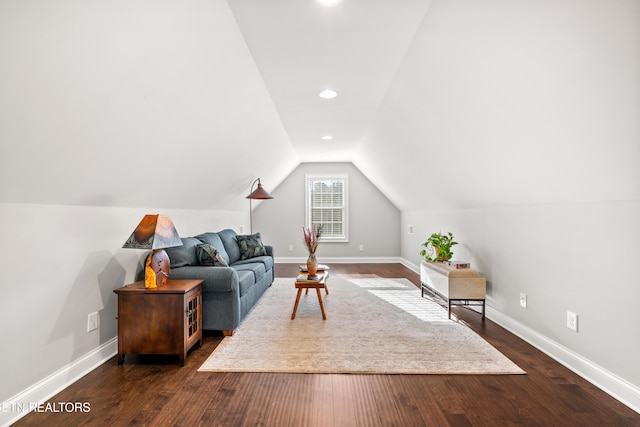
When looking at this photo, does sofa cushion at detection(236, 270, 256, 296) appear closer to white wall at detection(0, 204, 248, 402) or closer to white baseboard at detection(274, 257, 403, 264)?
white wall at detection(0, 204, 248, 402)

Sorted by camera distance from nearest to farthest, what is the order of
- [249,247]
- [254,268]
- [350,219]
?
[254,268]
[249,247]
[350,219]

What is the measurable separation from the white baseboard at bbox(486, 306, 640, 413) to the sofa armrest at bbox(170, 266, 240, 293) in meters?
2.71

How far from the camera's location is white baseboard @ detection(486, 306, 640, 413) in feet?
6.65

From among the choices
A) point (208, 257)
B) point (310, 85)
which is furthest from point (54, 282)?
point (310, 85)

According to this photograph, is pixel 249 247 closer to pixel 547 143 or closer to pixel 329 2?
pixel 329 2

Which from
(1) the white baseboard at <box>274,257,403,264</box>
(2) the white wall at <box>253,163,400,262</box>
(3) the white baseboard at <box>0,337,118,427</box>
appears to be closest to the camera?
(3) the white baseboard at <box>0,337,118,427</box>

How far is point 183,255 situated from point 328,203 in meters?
5.02

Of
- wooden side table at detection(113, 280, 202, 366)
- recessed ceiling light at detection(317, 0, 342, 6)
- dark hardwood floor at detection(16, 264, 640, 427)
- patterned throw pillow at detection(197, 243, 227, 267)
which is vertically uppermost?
recessed ceiling light at detection(317, 0, 342, 6)

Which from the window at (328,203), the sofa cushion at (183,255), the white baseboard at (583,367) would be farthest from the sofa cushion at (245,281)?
the window at (328,203)

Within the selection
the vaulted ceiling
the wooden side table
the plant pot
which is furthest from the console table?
the wooden side table

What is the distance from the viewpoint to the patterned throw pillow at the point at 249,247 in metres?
5.15

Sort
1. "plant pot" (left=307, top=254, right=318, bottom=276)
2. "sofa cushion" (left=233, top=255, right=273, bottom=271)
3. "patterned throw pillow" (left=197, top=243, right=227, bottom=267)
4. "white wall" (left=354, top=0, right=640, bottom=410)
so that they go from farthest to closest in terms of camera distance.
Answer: "sofa cushion" (left=233, top=255, right=273, bottom=271) → "plant pot" (left=307, top=254, right=318, bottom=276) → "patterned throw pillow" (left=197, top=243, right=227, bottom=267) → "white wall" (left=354, top=0, right=640, bottom=410)

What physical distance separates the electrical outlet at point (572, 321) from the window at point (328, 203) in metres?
5.65

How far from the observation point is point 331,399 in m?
2.10
